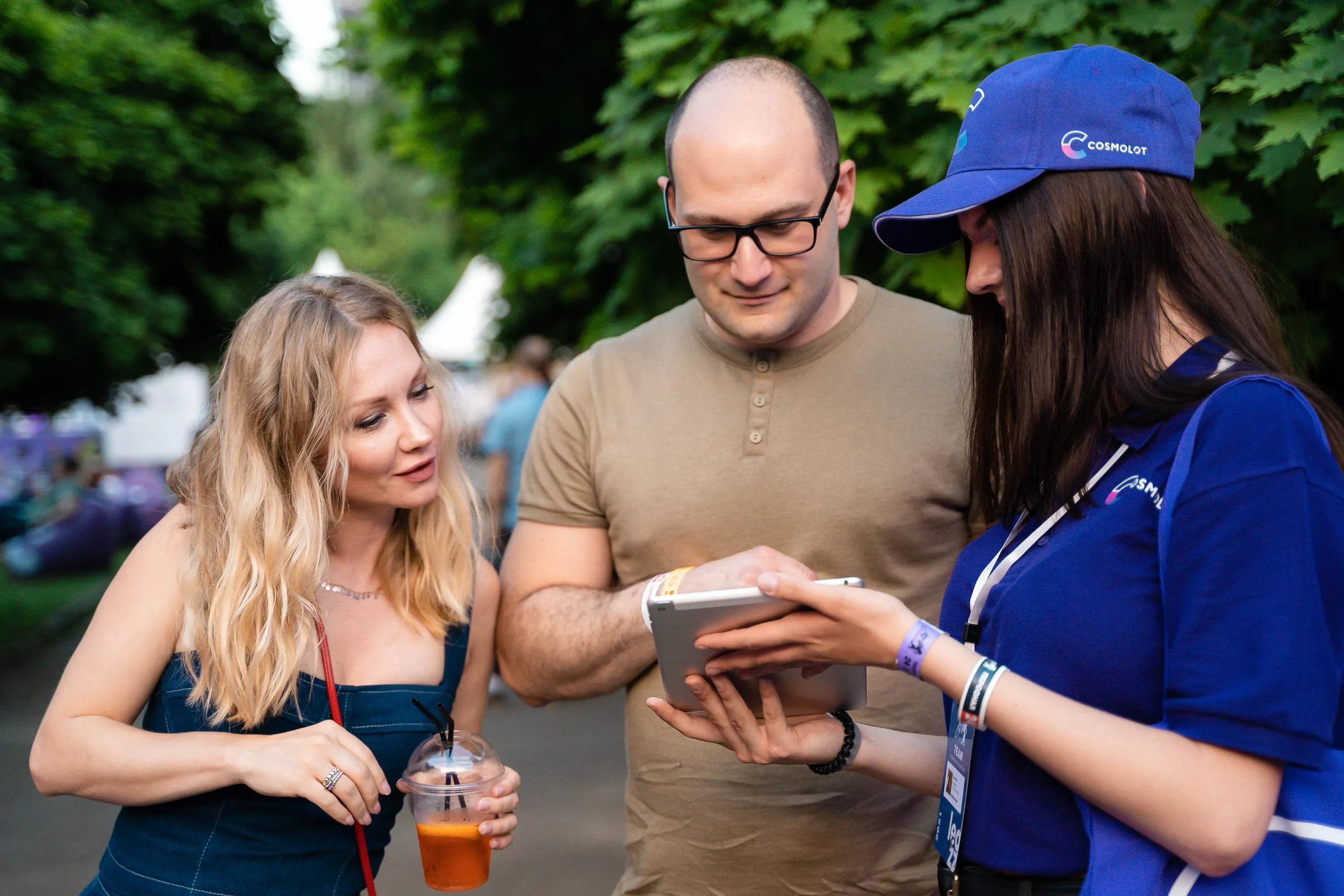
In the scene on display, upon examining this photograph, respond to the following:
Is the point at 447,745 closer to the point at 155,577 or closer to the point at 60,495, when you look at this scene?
the point at 155,577

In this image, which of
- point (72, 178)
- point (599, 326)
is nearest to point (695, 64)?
point (599, 326)

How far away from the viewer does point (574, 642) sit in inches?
95.7

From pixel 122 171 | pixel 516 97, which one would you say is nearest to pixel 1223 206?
pixel 516 97

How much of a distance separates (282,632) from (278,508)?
255 millimetres

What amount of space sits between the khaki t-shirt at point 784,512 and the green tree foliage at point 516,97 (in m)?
2.98

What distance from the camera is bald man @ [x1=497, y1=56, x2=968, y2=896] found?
7.83 feet

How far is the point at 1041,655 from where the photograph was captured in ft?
5.25

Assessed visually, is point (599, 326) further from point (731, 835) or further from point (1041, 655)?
point (1041, 655)

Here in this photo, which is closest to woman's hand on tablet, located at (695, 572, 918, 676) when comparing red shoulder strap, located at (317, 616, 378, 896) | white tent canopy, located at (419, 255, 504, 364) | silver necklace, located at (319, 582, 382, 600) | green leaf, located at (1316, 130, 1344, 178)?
red shoulder strap, located at (317, 616, 378, 896)

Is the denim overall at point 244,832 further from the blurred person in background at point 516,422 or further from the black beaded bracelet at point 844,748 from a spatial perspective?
the blurred person in background at point 516,422

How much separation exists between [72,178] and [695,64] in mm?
6476

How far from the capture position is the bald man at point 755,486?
2387 mm

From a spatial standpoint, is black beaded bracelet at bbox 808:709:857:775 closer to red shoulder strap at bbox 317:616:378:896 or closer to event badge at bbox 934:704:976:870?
event badge at bbox 934:704:976:870

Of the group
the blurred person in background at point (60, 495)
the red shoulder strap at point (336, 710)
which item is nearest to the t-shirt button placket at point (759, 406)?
the red shoulder strap at point (336, 710)
